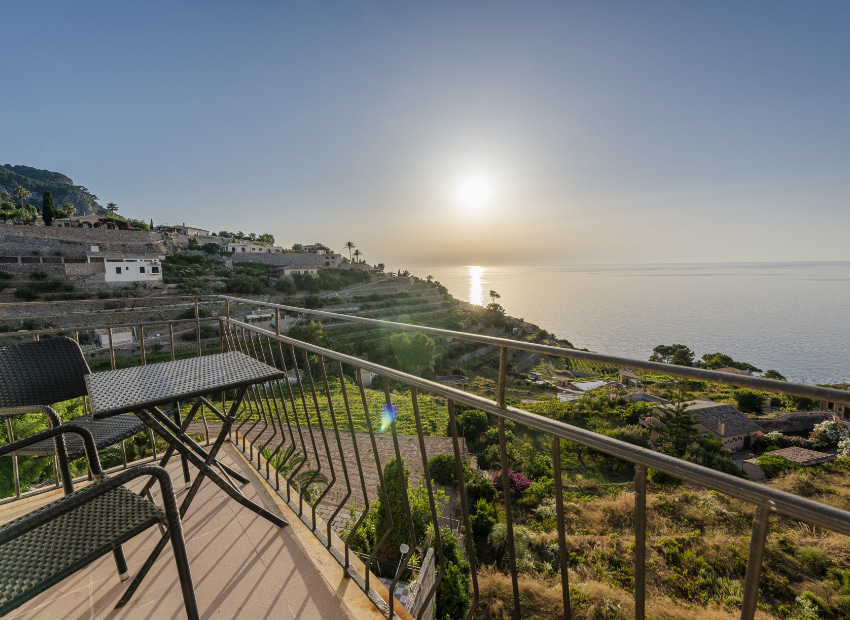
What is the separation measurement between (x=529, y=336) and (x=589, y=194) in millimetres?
25264

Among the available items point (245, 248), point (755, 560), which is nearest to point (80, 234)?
point (245, 248)

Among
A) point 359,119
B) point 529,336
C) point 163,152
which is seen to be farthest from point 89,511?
point 529,336

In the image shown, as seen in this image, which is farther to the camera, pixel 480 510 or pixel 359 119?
pixel 359 119

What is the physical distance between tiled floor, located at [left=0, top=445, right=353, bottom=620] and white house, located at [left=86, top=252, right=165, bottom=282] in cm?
4378

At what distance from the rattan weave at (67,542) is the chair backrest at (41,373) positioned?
4.00 feet

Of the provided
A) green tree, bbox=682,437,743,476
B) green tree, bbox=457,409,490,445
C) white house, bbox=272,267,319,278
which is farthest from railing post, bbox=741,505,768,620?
white house, bbox=272,267,319,278

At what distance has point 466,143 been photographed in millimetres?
16906

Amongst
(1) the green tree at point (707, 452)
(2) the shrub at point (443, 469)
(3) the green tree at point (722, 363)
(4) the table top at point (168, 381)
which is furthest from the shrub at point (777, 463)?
(4) the table top at point (168, 381)

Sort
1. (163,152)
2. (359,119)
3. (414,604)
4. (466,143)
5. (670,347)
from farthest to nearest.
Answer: (670,347), (163,152), (466,143), (359,119), (414,604)

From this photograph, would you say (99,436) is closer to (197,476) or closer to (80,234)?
(197,476)

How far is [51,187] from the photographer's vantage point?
9344 cm

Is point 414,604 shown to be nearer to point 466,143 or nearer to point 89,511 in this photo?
point 89,511

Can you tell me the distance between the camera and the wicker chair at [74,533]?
0.84 m

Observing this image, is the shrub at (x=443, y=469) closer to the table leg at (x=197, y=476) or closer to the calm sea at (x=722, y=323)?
the table leg at (x=197, y=476)
